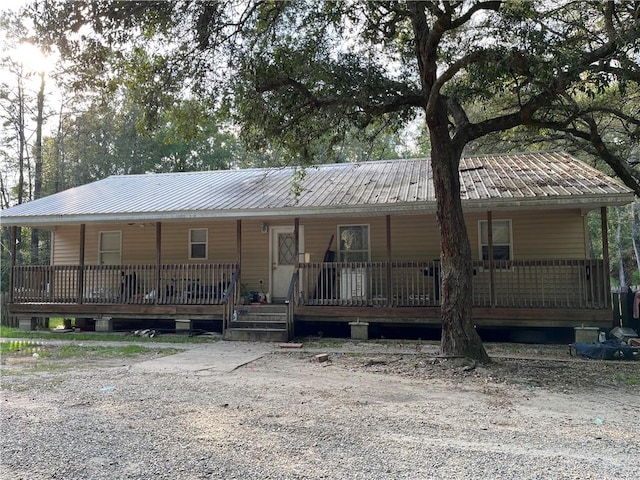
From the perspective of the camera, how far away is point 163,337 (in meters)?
12.2

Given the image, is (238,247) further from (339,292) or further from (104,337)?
(104,337)

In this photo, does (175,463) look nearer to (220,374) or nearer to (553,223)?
(220,374)

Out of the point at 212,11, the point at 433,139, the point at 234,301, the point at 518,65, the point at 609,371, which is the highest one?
the point at 212,11

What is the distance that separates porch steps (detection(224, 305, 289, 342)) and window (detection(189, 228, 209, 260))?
3.16 meters

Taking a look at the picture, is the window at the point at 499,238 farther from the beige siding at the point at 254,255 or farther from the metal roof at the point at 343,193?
the beige siding at the point at 254,255

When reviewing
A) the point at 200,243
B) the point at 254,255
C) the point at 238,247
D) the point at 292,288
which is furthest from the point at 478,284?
the point at 200,243

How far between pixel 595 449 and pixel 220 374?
17.0ft

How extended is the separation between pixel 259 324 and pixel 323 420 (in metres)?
6.82

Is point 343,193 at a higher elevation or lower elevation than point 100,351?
higher

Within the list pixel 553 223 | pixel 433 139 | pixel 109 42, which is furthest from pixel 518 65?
pixel 109 42

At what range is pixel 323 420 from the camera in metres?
5.08

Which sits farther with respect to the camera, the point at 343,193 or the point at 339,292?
the point at 343,193

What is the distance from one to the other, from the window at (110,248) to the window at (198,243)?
240 cm

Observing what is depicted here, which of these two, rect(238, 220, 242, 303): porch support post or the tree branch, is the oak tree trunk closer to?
the tree branch
